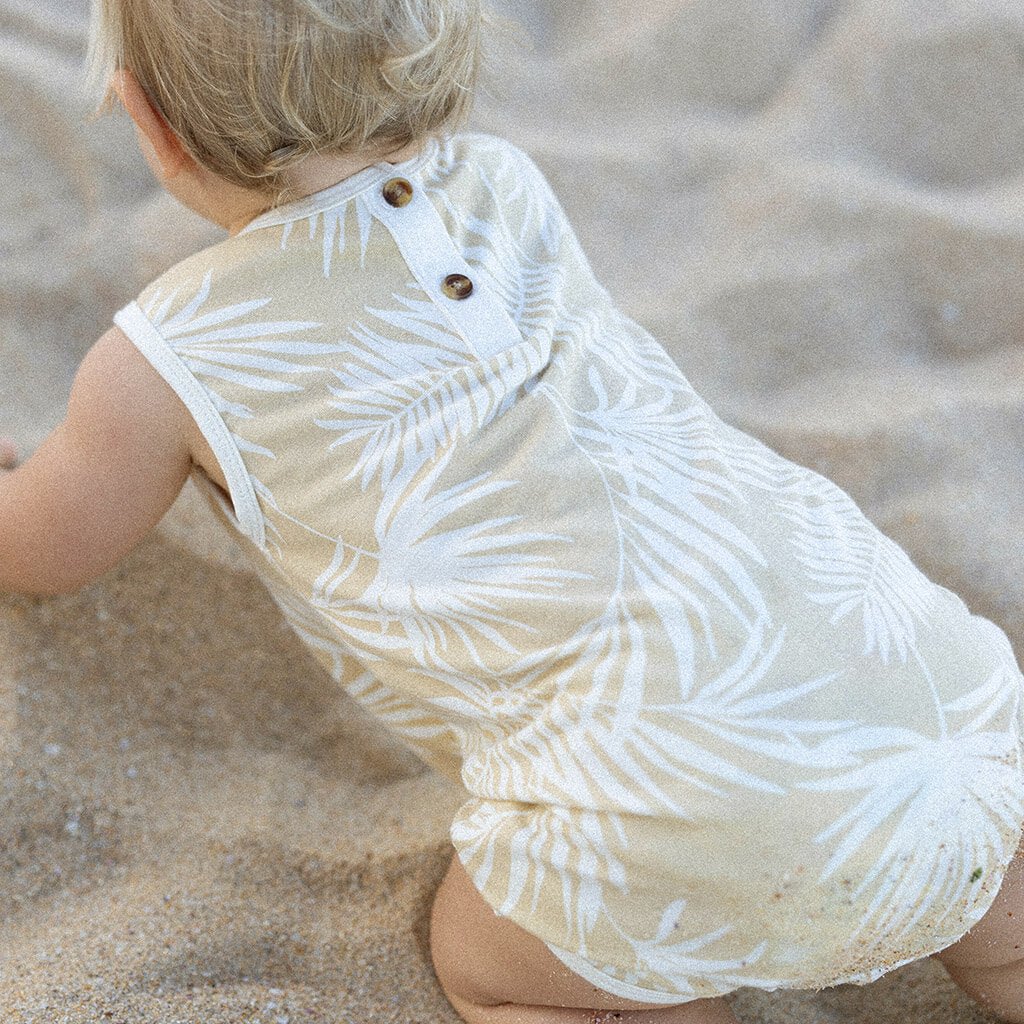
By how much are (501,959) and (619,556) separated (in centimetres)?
41

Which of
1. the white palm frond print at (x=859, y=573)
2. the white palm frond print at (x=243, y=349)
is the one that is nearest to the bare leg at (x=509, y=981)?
the white palm frond print at (x=859, y=573)

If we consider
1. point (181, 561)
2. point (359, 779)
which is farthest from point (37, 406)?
point (359, 779)

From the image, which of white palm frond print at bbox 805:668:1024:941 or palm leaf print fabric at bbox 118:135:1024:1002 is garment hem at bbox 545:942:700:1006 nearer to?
palm leaf print fabric at bbox 118:135:1024:1002

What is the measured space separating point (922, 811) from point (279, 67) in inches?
31.1

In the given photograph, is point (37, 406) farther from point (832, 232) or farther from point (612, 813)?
point (832, 232)

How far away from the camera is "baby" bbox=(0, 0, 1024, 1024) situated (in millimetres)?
853

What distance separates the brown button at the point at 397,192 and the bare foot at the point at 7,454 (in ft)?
1.87

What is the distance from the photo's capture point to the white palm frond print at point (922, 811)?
2.78ft

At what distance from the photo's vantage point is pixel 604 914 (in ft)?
2.87

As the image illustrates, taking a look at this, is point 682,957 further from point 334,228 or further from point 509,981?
point 334,228

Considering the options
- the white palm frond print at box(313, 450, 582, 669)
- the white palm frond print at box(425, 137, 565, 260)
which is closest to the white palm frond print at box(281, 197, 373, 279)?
the white palm frond print at box(425, 137, 565, 260)

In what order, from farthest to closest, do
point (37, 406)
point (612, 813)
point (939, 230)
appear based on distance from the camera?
point (939, 230)
point (37, 406)
point (612, 813)

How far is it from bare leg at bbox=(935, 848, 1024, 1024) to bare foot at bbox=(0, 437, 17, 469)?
3.72 ft

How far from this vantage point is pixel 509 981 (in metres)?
1.01
